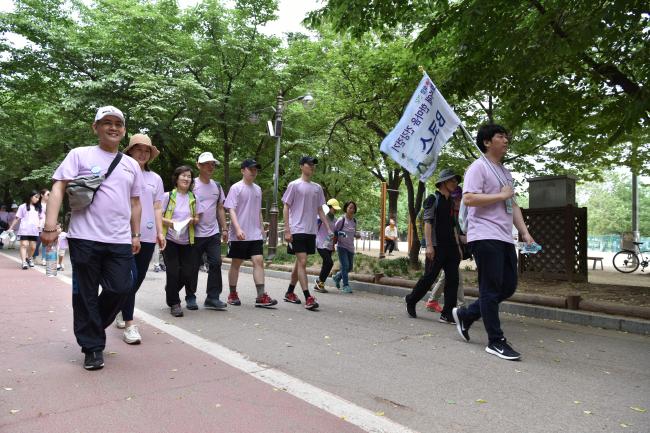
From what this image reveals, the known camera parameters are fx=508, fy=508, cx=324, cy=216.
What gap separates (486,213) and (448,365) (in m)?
1.39

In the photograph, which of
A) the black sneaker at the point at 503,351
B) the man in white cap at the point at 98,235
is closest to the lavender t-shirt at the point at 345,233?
the black sneaker at the point at 503,351

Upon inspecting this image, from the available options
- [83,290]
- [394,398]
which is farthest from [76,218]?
[394,398]

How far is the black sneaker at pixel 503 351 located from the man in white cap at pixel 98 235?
317cm

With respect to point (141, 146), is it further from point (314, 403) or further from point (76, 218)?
point (314, 403)

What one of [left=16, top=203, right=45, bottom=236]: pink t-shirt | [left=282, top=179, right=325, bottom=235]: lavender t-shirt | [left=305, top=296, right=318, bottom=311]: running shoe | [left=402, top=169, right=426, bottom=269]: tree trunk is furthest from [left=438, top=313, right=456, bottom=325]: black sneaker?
[left=16, top=203, right=45, bottom=236]: pink t-shirt

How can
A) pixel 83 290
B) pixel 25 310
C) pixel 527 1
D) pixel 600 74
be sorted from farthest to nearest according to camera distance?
1. pixel 600 74
2. pixel 527 1
3. pixel 25 310
4. pixel 83 290

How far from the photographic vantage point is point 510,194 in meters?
4.46

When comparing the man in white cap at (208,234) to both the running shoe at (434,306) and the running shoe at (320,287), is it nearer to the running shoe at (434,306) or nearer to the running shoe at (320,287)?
the running shoe at (320,287)

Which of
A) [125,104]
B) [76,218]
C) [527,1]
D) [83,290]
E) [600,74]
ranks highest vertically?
[125,104]

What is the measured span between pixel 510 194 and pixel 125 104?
675 inches

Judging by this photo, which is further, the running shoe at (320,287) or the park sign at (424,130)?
the running shoe at (320,287)

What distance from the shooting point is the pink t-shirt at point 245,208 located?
6.80m

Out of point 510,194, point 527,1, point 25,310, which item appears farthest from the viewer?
point 527,1

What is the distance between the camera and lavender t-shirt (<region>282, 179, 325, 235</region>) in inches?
274
